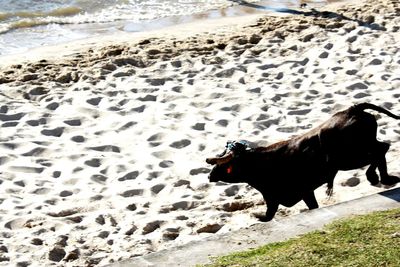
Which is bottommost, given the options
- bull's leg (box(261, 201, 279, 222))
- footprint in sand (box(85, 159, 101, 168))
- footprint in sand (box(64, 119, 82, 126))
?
footprint in sand (box(85, 159, 101, 168))

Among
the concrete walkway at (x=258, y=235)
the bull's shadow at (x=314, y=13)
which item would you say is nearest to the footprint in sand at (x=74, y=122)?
the concrete walkway at (x=258, y=235)

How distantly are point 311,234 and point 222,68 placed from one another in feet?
19.4

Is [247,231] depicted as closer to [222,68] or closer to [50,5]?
[222,68]

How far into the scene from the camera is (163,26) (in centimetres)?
1478

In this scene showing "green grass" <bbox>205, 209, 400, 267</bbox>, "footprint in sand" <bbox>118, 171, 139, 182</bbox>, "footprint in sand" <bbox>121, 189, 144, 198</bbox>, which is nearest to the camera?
"green grass" <bbox>205, 209, 400, 267</bbox>

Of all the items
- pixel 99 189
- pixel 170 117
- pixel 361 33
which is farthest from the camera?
pixel 361 33

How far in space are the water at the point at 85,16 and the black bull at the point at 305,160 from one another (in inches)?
283

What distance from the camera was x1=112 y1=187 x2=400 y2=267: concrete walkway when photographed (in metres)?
5.38

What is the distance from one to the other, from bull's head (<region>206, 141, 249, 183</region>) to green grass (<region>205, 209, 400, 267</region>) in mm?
1492

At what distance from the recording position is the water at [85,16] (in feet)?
47.5

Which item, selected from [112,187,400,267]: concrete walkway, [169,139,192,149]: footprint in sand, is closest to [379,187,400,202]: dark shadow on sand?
[112,187,400,267]: concrete walkway

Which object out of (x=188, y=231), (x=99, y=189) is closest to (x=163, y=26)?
(x=99, y=189)

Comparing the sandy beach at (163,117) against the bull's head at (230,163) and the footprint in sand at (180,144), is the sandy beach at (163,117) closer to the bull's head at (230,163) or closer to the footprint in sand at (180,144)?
the footprint in sand at (180,144)

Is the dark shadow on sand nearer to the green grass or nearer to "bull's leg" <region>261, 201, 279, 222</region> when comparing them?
the green grass
